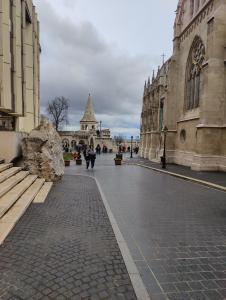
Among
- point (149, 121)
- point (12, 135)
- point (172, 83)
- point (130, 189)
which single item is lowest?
point (130, 189)

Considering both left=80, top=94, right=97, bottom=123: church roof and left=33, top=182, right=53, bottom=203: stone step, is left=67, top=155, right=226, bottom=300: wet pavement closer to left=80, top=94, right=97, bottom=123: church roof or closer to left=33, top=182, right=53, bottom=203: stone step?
left=33, top=182, right=53, bottom=203: stone step

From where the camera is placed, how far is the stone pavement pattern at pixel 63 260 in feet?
10.6

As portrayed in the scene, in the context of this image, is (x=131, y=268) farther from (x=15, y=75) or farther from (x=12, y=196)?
(x=15, y=75)

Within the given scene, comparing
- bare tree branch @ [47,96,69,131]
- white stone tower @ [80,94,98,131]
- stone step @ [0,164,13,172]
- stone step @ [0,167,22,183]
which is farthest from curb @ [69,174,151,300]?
white stone tower @ [80,94,98,131]

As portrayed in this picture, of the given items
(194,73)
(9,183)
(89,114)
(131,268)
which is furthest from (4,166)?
(89,114)

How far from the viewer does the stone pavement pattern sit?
3221mm

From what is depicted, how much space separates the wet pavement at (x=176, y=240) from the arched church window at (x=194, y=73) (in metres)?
14.8

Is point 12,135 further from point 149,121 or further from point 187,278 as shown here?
point 149,121

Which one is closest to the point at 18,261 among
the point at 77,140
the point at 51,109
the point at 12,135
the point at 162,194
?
the point at 162,194

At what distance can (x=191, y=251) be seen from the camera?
454cm

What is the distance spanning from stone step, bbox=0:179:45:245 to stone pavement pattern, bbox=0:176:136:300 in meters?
0.14

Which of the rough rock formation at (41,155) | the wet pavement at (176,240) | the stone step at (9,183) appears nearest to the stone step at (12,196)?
the stone step at (9,183)

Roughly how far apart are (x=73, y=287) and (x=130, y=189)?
763cm

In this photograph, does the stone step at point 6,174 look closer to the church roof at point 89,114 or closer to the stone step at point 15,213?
the stone step at point 15,213
